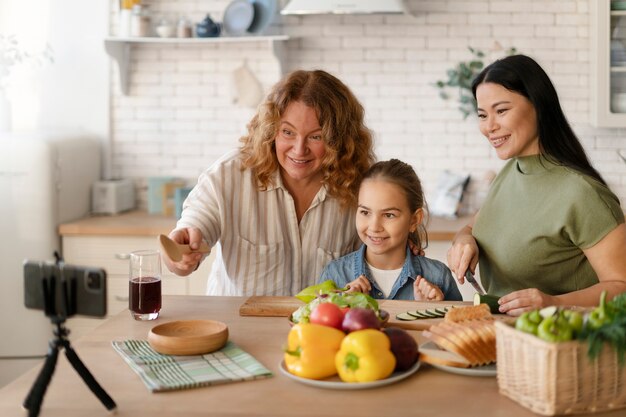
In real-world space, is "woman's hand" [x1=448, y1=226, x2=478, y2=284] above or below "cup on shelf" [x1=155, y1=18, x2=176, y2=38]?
below

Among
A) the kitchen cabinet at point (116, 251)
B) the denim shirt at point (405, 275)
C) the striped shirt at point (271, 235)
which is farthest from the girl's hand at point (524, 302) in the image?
the kitchen cabinet at point (116, 251)

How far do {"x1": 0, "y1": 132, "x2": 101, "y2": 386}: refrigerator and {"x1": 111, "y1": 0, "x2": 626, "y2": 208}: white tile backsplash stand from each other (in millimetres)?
724

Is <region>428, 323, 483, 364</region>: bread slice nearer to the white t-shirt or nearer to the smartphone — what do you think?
the smartphone

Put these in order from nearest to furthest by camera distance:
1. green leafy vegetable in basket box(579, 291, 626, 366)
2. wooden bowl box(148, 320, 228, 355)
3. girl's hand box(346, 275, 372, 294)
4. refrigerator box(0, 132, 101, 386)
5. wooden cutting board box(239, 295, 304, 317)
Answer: green leafy vegetable in basket box(579, 291, 626, 366), wooden bowl box(148, 320, 228, 355), wooden cutting board box(239, 295, 304, 317), girl's hand box(346, 275, 372, 294), refrigerator box(0, 132, 101, 386)

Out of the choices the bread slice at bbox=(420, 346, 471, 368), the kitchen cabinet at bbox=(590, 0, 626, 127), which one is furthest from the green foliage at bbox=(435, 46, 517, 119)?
the bread slice at bbox=(420, 346, 471, 368)

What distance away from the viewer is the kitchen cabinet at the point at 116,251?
179 inches

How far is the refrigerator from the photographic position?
448cm

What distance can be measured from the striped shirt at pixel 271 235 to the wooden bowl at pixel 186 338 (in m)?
0.88

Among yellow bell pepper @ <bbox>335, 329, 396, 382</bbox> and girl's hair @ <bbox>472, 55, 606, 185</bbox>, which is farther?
girl's hair @ <bbox>472, 55, 606, 185</bbox>

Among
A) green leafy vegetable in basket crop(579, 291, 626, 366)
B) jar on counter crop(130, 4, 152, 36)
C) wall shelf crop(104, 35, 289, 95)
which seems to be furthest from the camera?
jar on counter crop(130, 4, 152, 36)

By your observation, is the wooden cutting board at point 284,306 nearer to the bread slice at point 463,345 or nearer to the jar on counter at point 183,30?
the bread slice at point 463,345

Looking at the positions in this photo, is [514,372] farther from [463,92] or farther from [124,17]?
[124,17]

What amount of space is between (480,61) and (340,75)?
818 millimetres

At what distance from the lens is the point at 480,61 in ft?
16.0
